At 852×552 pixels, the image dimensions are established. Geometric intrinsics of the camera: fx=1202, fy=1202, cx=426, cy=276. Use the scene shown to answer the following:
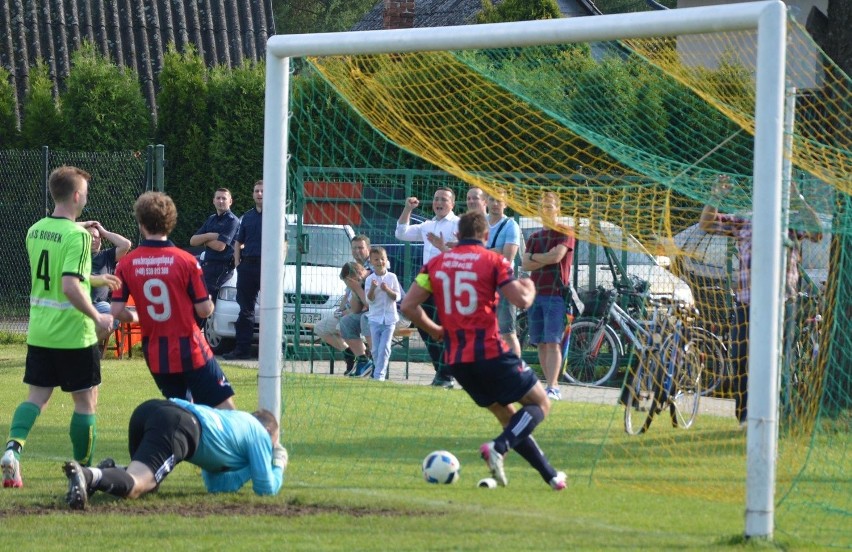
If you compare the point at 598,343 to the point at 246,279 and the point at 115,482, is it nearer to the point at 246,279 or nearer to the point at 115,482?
the point at 246,279

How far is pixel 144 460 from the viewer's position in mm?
6531

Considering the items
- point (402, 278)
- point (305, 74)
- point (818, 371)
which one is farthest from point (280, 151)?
point (402, 278)

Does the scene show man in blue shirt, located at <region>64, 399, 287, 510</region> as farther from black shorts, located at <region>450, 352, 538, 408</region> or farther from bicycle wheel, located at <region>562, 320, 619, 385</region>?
bicycle wheel, located at <region>562, 320, 619, 385</region>

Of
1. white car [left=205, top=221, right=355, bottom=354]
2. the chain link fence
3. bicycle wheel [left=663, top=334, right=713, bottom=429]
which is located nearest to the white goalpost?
bicycle wheel [left=663, top=334, right=713, bottom=429]

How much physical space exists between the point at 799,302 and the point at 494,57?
3.22 metres

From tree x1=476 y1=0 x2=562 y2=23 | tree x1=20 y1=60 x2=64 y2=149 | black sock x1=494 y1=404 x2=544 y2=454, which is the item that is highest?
tree x1=476 y1=0 x2=562 y2=23

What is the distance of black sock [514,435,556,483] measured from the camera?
23.1ft

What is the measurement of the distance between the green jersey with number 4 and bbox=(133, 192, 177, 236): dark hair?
0.37m

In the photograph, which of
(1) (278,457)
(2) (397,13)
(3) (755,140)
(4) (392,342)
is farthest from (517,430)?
(2) (397,13)

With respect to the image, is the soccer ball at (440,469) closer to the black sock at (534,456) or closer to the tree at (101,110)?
the black sock at (534,456)

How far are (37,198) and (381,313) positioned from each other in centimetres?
711

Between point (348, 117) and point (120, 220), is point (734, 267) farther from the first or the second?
point (120, 220)

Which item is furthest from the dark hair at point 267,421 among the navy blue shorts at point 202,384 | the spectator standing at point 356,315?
the spectator standing at point 356,315

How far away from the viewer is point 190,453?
662 cm
